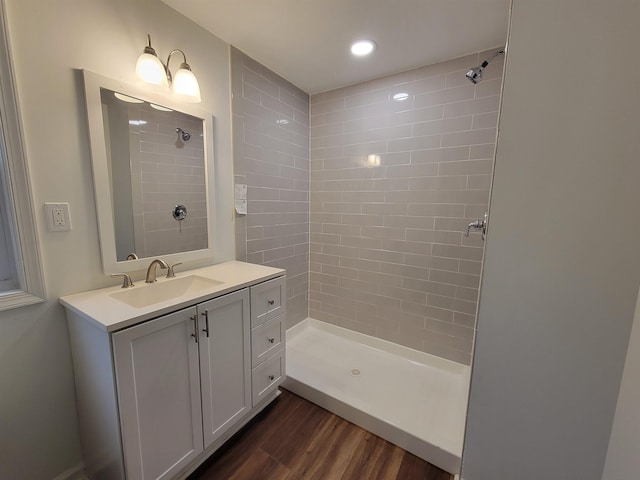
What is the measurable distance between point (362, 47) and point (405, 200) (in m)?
1.14

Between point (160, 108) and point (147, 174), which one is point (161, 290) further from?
point (160, 108)

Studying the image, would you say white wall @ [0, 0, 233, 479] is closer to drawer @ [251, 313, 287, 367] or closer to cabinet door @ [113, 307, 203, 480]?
cabinet door @ [113, 307, 203, 480]

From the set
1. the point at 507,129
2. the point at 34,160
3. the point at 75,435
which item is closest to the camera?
the point at 507,129

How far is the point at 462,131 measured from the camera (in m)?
1.89

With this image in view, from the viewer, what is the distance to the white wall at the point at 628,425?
74 cm

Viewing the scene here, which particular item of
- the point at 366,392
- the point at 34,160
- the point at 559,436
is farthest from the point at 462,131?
the point at 34,160

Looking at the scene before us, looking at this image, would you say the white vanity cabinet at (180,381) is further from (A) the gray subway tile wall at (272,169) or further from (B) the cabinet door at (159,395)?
(A) the gray subway tile wall at (272,169)

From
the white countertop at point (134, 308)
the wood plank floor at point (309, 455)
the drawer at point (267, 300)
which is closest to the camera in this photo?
the white countertop at point (134, 308)

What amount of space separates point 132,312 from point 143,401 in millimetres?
359

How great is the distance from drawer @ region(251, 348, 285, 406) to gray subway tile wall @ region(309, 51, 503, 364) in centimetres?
99

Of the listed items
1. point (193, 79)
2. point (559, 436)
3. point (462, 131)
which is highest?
point (193, 79)

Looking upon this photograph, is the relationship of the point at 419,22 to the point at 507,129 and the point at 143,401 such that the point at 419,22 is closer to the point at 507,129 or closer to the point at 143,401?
the point at 507,129

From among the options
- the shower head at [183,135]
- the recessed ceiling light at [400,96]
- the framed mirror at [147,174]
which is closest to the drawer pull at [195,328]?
the framed mirror at [147,174]

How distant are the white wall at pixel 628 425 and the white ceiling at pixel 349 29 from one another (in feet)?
5.34
